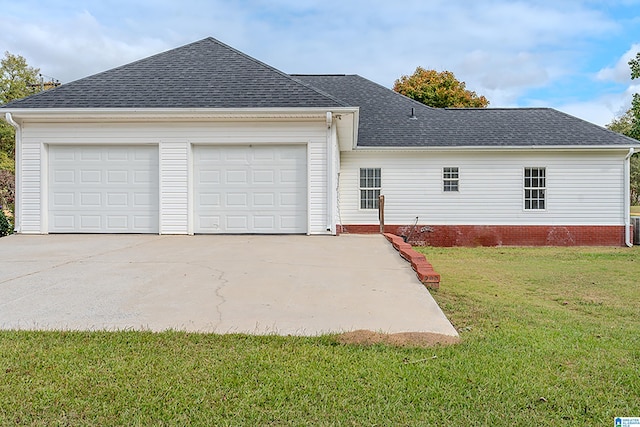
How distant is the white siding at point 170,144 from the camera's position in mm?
10484

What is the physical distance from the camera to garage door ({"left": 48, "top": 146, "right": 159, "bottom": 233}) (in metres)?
10.6

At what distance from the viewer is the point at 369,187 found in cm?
1525

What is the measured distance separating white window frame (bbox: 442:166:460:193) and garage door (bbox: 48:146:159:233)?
9695mm

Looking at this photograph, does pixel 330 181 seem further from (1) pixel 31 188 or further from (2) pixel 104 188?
(1) pixel 31 188

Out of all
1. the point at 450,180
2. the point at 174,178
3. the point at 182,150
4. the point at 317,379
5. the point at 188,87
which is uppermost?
the point at 188,87

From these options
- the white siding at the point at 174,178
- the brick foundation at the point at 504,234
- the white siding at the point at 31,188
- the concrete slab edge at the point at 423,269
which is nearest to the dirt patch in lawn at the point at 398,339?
the concrete slab edge at the point at 423,269

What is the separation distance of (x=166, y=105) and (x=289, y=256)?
5486mm

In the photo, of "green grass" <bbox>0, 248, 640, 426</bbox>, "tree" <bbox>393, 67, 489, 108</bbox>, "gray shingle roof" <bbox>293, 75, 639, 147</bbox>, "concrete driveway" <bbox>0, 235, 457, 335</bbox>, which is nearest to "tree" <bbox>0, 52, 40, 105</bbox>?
"tree" <bbox>393, 67, 489, 108</bbox>

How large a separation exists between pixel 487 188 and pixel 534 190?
1682mm

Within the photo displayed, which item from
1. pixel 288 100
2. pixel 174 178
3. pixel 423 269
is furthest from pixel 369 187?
pixel 423 269

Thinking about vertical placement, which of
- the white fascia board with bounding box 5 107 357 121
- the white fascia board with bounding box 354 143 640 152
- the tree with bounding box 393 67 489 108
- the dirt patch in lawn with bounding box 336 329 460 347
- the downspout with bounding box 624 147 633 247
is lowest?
the dirt patch in lawn with bounding box 336 329 460 347

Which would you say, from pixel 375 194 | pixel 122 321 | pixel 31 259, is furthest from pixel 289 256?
pixel 375 194

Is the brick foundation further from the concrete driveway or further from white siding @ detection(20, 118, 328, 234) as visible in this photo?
the concrete driveway

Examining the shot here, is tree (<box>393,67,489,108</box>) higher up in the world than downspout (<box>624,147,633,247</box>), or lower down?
higher up
